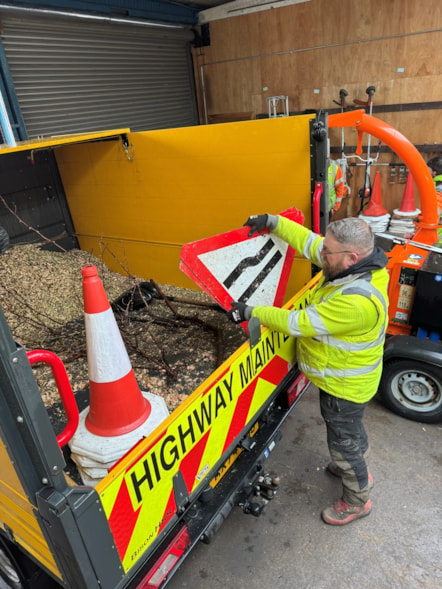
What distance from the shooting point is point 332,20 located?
277 inches

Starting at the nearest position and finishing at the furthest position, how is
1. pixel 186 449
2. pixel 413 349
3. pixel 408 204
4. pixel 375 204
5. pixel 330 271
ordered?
pixel 186 449 < pixel 330 271 < pixel 413 349 < pixel 408 204 < pixel 375 204

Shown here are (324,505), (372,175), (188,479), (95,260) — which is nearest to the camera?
(188,479)

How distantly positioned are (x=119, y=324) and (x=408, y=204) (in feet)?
19.3

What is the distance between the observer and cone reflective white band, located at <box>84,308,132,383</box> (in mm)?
1901

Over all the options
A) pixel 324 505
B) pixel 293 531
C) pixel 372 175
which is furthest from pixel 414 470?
pixel 372 175

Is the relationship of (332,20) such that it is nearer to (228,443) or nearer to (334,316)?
(334,316)

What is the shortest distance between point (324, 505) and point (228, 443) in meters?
1.37

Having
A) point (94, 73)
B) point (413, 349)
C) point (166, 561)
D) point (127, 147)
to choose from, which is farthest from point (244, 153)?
point (94, 73)

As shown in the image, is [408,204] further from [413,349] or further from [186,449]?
[186,449]

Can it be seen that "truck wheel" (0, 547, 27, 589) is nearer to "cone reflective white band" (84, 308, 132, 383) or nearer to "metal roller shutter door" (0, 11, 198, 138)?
"cone reflective white band" (84, 308, 132, 383)

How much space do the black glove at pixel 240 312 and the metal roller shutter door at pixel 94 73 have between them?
4.96 meters

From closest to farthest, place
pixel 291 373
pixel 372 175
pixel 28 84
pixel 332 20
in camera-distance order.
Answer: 1. pixel 291 373
2. pixel 28 84
3. pixel 332 20
4. pixel 372 175

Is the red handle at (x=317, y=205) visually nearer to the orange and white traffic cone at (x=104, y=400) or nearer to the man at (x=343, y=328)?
the man at (x=343, y=328)

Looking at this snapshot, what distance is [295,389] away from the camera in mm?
2811
